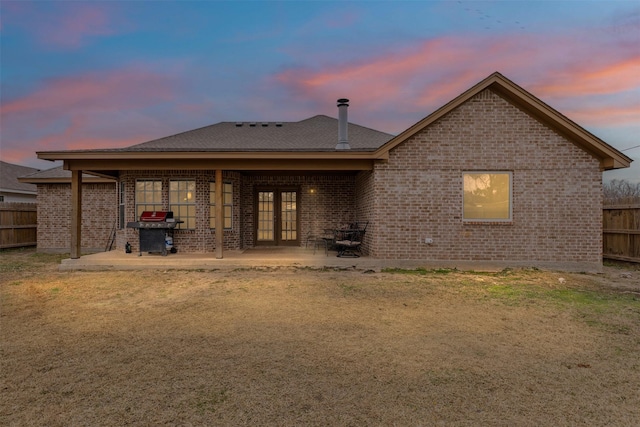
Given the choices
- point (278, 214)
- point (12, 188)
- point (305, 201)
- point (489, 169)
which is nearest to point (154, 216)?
point (278, 214)

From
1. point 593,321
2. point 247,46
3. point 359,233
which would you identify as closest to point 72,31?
point 247,46

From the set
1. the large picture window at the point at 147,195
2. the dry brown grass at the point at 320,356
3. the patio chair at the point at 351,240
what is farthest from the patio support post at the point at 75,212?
the patio chair at the point at 351,240

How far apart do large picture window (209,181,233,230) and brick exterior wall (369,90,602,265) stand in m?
5.06

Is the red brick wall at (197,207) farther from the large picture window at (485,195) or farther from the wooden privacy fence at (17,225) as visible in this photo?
the large picture window at (485,195)

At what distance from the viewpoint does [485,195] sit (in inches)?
370

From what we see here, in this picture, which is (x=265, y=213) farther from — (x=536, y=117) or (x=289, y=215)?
(x=536, y=117)

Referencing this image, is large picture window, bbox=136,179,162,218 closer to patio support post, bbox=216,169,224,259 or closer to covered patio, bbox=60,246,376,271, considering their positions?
covered patio, bbox=60,246,376,271

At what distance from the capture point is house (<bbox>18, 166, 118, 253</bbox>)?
13344 mm

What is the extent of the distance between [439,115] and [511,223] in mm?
3493

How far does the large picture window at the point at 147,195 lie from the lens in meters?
11.1

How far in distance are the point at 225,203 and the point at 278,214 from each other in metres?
2.13

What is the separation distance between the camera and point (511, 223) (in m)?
9.23

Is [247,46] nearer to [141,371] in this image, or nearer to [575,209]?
[575,209]

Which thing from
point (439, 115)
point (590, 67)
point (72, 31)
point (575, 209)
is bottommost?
point (575, 209)
